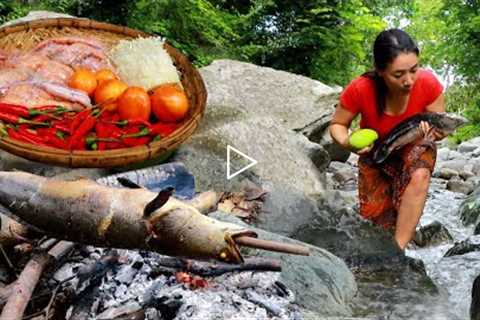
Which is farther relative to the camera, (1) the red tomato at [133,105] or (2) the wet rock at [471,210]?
(2) the wet rock at [471,210]

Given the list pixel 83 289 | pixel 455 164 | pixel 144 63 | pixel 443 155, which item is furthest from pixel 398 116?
pixel 443 155

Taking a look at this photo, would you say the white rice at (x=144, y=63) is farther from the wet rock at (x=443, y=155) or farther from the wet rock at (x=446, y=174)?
the wet rock at (x=443, y=155)

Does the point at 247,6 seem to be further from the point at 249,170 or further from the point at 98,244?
the point at 98,244

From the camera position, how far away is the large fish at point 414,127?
484cm

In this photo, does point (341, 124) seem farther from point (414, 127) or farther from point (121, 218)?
point (121, 218)

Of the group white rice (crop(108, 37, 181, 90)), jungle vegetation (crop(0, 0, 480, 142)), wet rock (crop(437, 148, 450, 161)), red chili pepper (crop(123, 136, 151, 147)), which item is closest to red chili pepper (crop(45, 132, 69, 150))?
red chili pepper (crop(123, 136, 151, 147))

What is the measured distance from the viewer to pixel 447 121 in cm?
484

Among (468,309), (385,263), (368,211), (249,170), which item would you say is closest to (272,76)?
(249,170)

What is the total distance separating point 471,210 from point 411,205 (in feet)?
8.47

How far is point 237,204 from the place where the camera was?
206 inches

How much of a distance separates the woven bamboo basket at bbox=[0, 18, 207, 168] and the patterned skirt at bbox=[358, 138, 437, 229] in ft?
4.78

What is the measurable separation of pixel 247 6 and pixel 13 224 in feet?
32.8

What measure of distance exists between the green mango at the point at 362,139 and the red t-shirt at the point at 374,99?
0.13m

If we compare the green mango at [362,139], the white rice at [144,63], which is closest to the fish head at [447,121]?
the green mango at [362,139]
